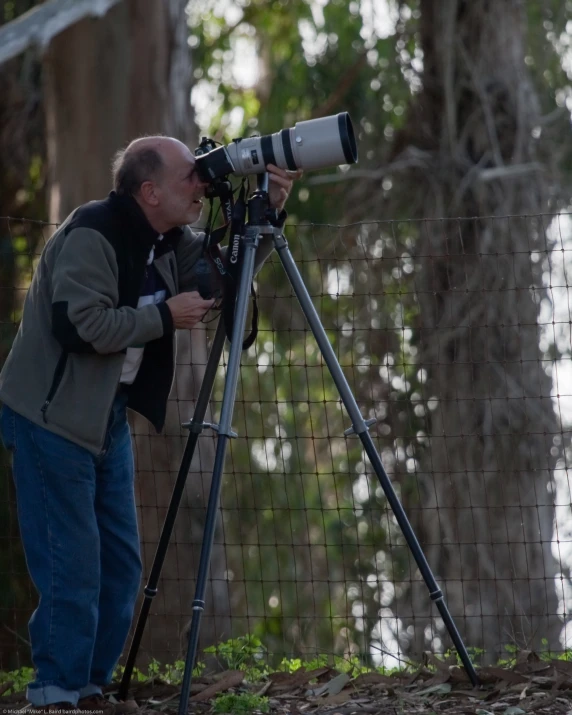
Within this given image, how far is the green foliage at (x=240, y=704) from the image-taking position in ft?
12.2

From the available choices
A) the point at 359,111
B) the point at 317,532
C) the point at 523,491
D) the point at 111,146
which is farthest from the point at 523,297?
the point at 317,532

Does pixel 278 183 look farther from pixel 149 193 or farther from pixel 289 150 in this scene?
pixel 149 193

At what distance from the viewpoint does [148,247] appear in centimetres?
338

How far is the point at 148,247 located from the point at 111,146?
400 centimetres

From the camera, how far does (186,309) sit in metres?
3.27

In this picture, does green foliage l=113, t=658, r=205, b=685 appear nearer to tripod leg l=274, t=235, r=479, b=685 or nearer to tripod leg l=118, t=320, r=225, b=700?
tripod leg l=118, t=320, r=225, b=700

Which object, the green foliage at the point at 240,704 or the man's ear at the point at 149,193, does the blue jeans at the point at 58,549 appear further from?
the man's ear at the point at 149,193

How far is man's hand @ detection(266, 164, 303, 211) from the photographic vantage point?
3.48m

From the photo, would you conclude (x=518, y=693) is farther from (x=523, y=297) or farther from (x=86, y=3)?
(x=86, y=3)

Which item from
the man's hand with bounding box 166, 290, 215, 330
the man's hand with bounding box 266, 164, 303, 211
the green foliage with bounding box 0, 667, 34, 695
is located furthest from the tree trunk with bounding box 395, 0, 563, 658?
the man's hand with bounding box 166, 290, 215, 330

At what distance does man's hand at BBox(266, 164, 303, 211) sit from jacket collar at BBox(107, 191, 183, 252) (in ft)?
1.33

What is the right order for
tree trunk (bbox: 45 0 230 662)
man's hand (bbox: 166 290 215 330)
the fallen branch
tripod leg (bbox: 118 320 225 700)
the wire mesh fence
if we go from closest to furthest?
man's hand (bbox: 166 290 215 330)
tripod leg (bbox: 118 320 225 700)
the fallen branch
the wire mesh fence
tree trunk (bbox: 45 0 230 662)

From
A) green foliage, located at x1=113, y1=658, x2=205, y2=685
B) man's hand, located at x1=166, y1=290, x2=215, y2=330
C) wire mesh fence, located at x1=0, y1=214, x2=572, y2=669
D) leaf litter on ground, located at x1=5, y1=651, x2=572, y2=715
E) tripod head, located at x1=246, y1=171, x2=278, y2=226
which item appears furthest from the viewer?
wire mesh fence, located at x1=0, y1=214, x2=572, y2=669

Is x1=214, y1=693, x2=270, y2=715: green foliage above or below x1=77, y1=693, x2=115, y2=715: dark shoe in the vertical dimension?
below
